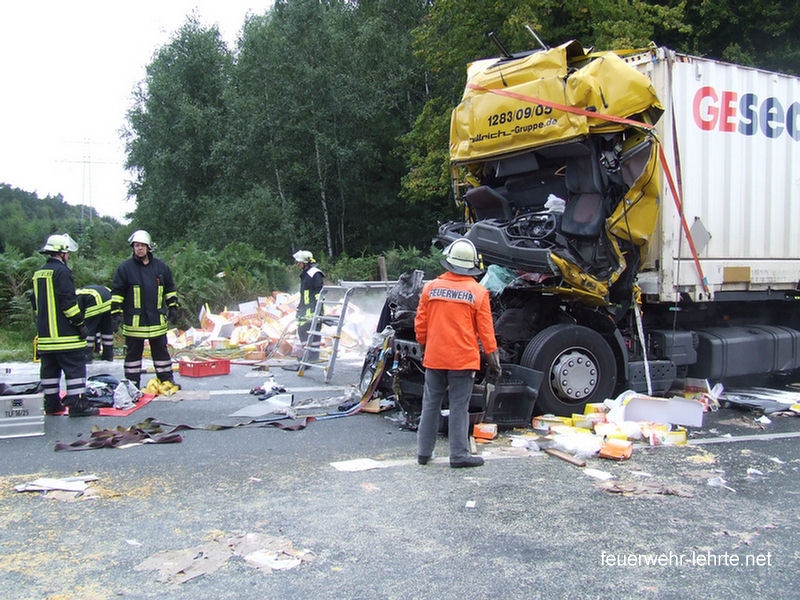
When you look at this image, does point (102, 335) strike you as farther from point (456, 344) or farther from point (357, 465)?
point (456, 344)

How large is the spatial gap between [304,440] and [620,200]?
3608 mm

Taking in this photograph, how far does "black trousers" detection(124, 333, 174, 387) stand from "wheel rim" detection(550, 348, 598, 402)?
4.55 m

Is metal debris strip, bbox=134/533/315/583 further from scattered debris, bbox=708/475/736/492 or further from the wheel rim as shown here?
the wheel rim

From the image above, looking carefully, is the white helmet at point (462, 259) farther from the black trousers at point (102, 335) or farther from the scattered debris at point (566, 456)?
the black trousers at point (102, 335)

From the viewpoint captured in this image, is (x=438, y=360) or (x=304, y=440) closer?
(x=438, y=360)

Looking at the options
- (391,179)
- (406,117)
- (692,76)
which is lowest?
(692,76)

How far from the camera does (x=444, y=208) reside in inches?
1083

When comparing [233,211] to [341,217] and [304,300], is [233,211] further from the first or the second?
[304,300]

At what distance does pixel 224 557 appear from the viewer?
11.8 feet

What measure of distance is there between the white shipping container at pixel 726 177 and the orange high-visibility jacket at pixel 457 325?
8.15 ft

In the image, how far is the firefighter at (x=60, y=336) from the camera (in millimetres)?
6863

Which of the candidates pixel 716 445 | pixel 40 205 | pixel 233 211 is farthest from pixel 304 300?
pixel 40 205

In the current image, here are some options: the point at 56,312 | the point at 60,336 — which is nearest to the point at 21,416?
the point at 60,336

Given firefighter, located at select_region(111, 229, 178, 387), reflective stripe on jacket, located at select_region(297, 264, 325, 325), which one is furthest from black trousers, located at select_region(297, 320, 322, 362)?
firefighter, located at select_region(111, 229, 178, 387)
